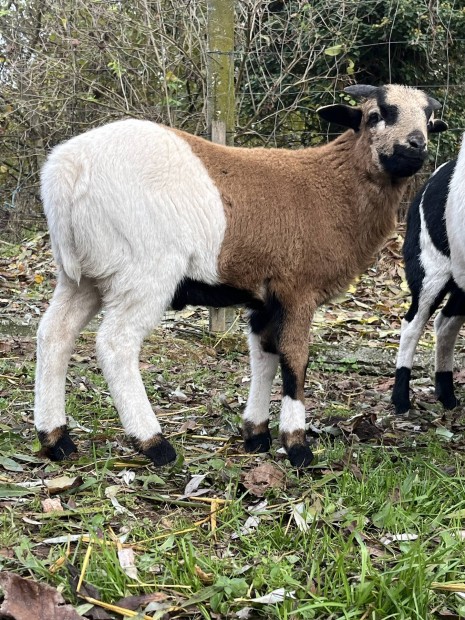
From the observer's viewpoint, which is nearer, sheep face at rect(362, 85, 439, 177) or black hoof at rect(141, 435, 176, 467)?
black hoof at rect(141, 435, 176, 467)

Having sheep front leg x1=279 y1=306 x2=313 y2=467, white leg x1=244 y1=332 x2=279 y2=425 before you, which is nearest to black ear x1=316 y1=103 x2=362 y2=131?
sheep front leg x1=279 y1=306 x2=313 y2=467

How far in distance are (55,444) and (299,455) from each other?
1.33m

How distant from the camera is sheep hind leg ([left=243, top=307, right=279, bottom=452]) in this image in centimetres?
455

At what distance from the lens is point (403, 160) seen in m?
4.31

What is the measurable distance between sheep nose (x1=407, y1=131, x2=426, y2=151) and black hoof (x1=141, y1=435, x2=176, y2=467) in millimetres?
2128

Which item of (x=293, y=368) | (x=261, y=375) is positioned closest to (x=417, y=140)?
(x=293, y=368)

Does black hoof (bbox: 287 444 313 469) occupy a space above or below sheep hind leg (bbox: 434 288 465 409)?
above

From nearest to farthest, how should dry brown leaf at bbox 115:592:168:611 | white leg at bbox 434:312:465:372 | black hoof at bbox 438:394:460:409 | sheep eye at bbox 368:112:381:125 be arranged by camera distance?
dry brown leaf at bbox 115:592:168:611, sheep eye at bbox 368:112:381:125, black hoof at bbox 438:394:460:409, white leg at bbox 434:312:465:372

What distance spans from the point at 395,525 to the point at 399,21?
27.2 feet

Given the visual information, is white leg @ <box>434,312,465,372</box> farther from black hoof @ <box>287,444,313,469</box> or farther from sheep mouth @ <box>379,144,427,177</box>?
black hoof @ <box>287,444,313,469</box>

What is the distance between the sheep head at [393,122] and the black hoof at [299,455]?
1650 mm

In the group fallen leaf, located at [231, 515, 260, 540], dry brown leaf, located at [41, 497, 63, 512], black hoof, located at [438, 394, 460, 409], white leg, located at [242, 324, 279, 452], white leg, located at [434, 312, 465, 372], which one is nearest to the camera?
fallen leaf, located at [231, 515, 260, 540]

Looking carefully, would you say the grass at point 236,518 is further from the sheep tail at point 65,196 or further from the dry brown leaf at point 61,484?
the sheep tail at point 65,196

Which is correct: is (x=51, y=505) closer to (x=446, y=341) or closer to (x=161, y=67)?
(x=446, y=341)
